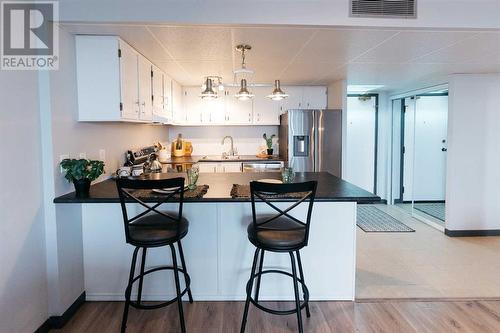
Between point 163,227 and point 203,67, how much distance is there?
2176mm

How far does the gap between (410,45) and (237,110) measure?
9.58 feet

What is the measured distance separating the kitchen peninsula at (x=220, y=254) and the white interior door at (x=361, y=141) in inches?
152

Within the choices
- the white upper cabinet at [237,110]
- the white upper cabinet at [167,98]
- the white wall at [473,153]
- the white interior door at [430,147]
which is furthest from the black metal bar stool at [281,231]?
the white interior door at [430,147]

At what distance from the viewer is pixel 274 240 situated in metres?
→ 1.98

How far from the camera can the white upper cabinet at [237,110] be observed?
17.2 ft

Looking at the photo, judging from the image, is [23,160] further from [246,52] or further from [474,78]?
[474,78]

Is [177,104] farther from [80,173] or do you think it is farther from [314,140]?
[80,173]

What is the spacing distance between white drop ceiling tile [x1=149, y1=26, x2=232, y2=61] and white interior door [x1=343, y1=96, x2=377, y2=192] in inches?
143

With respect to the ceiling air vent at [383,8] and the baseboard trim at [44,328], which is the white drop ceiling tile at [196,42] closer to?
the ceiling air vent at [383,8]

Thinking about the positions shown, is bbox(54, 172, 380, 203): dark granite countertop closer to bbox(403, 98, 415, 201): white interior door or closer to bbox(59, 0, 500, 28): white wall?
bbox(59, 0, 500, 28): white wall

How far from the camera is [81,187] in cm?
235

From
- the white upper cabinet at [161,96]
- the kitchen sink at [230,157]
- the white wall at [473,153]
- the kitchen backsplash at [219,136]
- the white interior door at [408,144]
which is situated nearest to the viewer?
the white upper cabinet at [161,96]

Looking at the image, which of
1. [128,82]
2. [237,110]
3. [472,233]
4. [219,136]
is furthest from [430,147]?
[128,82]

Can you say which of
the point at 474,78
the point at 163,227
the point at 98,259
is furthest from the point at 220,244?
the point at 474,78
